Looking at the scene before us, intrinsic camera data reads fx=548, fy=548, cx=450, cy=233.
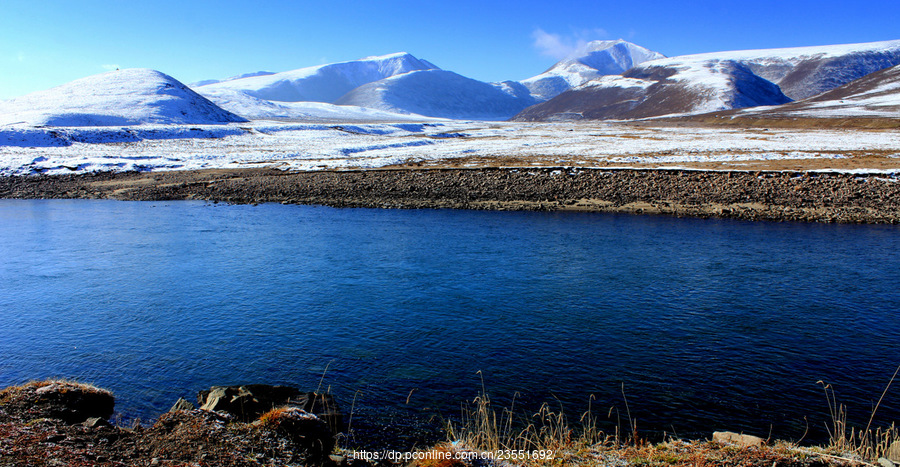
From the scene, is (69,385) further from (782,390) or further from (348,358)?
(782,390)

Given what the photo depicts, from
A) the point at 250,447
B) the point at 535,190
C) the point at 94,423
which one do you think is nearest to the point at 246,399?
the point at 94,423

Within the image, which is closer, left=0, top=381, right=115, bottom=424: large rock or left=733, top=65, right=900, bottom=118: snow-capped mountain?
left=0, top=381, right=115, bottom=424: large rock

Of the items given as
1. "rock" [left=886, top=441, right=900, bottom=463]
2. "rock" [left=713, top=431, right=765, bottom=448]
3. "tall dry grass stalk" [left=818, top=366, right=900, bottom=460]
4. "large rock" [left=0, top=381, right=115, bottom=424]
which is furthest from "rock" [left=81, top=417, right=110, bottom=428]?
"rock" [left=886, top=441, right=900, bottom=463]

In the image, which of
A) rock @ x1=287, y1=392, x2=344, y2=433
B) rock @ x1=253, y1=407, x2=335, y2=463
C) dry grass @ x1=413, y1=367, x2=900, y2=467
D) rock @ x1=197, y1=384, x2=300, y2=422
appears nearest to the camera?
dry grass @ x1=413, y1=367, x2=900, y2=467

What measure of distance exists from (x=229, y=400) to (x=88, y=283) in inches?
562

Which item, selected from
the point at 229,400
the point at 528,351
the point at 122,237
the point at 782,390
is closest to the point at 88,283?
the point at 122,237

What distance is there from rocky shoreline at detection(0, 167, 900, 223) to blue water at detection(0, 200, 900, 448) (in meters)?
5.06

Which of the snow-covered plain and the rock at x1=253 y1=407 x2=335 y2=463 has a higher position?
the snow-covered plain

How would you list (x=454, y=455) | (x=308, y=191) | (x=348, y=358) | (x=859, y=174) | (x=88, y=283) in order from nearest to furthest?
(x=454, y=455)
(x=348, y=358)
(x=88, y=283)
(x=859, y=174)
(x=308, y=191)

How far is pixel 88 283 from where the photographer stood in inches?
784

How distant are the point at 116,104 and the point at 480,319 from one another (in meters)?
131

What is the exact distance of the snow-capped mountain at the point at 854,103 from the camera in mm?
127900

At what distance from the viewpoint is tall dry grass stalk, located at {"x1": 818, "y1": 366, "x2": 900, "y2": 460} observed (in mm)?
8016

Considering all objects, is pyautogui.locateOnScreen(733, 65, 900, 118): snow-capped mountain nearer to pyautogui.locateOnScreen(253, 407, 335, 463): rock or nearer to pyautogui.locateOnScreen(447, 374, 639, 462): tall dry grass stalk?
pyautogui.locateOnScreen(447, 374, 639, 462): tall dry grass stalk
